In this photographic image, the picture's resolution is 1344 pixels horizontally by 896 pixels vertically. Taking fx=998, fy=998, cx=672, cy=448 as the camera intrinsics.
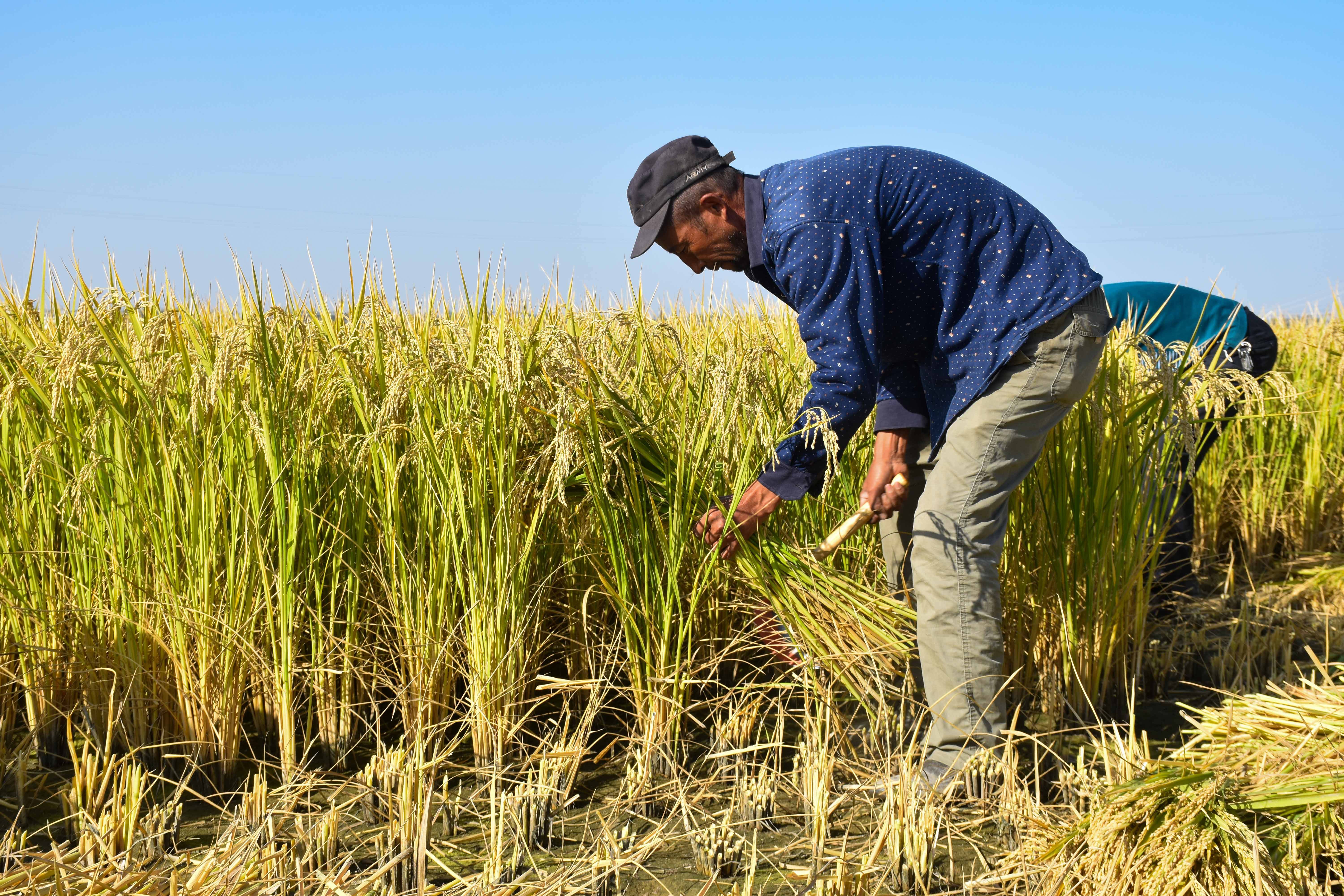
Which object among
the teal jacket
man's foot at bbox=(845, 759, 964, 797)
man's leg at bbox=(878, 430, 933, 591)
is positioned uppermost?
the teal jacket

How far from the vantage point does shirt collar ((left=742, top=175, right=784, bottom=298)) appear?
2297mm

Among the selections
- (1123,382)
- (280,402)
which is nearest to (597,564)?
(280,402)

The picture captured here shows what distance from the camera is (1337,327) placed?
5.16 m

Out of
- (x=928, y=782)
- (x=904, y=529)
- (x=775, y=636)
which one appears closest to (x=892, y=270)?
(x=904, y=529)

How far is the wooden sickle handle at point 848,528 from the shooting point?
2.26 meters

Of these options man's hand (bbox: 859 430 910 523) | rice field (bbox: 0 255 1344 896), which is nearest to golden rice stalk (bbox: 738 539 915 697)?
rice field (bbox: 0 255 1344 896)

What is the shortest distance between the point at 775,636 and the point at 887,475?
507mm

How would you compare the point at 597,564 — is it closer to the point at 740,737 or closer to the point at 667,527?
the point at 667,527

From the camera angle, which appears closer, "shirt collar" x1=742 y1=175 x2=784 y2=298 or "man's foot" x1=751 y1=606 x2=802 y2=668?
"shirt collar" x1=742 y1=175 x2=784 y2=298

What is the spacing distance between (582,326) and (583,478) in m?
1.21

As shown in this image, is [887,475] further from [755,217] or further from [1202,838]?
[1202,838]

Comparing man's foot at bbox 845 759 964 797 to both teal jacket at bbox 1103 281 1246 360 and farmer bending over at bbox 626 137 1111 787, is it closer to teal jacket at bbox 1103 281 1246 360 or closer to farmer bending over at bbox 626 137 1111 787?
farmer bending over at bbox 626 137 1111 787

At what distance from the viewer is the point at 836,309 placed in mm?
2139

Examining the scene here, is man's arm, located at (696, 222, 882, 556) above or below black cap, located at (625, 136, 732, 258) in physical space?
below
